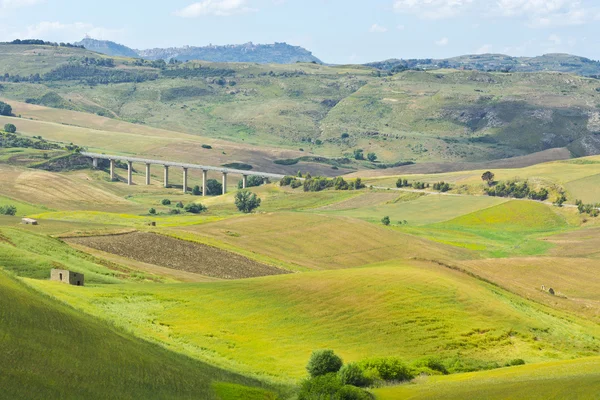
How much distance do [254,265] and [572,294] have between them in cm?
3181

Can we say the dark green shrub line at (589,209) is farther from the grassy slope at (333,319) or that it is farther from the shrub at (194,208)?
the grassy slope at (333,319)

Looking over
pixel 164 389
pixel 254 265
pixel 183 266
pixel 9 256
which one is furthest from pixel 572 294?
pixel 164 389

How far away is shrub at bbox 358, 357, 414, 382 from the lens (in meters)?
48.9

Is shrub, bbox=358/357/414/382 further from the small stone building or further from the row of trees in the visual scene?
the row of trees

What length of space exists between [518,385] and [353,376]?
836 centimetres

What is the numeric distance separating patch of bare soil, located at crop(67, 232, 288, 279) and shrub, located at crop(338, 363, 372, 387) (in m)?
45.8

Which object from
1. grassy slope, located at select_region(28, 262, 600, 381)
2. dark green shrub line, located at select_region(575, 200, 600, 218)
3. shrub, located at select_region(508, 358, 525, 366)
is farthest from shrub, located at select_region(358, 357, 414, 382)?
dark green shrub line, located at select_region(575, 200, 600, 218)

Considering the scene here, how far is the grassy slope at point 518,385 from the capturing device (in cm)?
3903

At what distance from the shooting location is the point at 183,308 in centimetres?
6425

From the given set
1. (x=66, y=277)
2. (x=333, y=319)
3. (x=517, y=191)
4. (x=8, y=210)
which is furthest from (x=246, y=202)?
(x=333, y=319)

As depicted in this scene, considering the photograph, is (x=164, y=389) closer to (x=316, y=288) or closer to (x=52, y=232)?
(x=316, y=288)

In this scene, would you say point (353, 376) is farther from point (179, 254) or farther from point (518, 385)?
point (179, 254)

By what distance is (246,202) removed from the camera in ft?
600

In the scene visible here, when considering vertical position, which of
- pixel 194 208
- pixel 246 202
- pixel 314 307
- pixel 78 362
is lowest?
pixel 194 208
